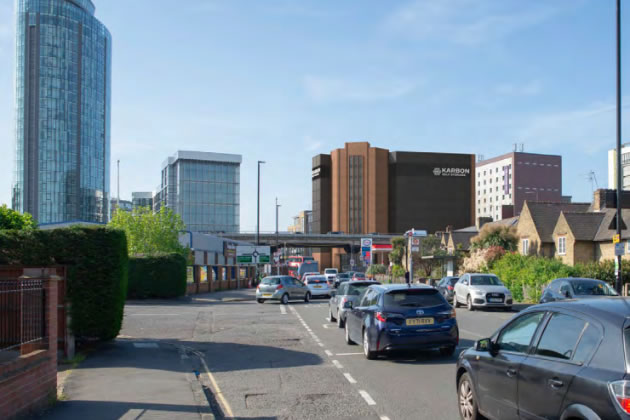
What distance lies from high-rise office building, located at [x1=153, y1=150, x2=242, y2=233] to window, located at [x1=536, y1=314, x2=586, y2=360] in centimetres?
15586

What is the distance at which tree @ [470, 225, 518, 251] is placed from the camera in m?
48.1

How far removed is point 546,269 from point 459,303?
4.64 meters

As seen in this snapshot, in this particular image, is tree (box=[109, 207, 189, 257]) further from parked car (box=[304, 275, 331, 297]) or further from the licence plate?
the licence plate

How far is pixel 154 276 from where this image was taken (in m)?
37.2

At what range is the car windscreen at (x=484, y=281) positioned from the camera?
28644 mm

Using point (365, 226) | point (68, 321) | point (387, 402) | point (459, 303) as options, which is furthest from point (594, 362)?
point (365, 226)

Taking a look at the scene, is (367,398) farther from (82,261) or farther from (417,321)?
(82,261)

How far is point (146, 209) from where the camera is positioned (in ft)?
189

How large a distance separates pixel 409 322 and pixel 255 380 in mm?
3247

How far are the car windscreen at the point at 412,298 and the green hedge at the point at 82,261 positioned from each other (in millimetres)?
6048

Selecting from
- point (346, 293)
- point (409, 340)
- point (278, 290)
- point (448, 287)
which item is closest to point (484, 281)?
point (448, 287)

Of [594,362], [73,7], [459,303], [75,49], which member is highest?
[73,7]

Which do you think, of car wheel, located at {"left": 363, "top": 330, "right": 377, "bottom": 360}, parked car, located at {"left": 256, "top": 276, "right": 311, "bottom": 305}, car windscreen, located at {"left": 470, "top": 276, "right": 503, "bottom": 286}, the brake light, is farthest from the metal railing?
parked car, located at {"left": 256, "top": 276, "right": 311, "bottom": 305}

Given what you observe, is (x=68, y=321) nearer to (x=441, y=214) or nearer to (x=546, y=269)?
(x=546, y=269)
